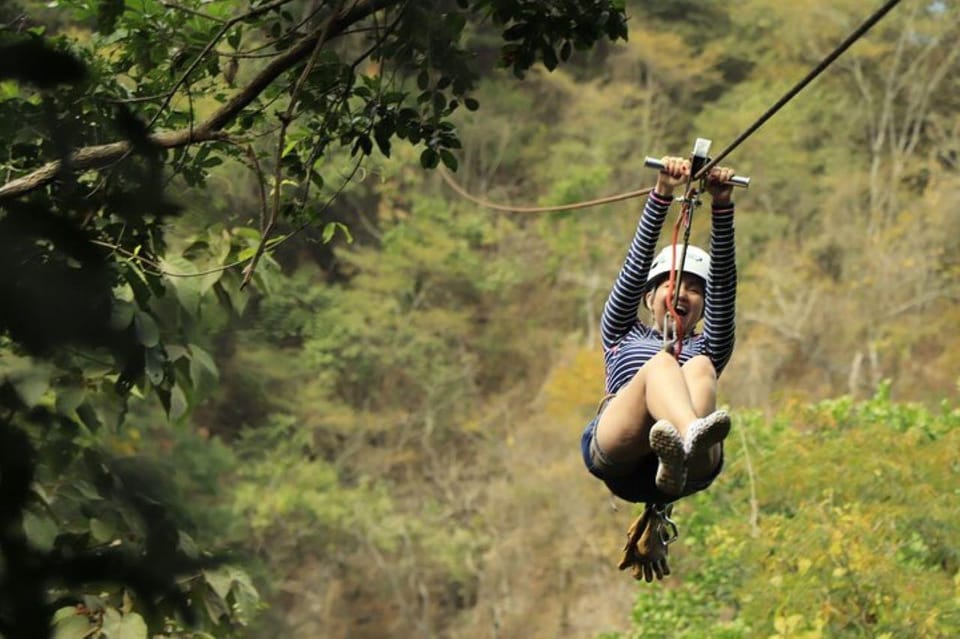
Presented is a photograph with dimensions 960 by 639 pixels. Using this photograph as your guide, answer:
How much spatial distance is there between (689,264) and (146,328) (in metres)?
1.06

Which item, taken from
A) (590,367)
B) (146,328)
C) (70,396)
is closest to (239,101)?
(146,328)

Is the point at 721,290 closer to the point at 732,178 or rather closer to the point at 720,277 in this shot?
the point at 720,277

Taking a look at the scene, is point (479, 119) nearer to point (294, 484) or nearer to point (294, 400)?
point (294, 400)

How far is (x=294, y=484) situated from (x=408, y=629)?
1961mm

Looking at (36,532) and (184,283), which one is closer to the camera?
(36,532)

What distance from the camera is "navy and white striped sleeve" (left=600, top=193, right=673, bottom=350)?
3156 millimetres

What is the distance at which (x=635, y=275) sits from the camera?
3191mm

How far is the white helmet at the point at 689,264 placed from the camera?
10.7 feet

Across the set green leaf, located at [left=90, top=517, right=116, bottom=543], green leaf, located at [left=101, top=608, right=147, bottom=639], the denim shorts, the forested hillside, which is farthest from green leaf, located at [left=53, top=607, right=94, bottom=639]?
the forested hillside

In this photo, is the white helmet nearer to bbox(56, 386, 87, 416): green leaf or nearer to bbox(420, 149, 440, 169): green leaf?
bbox(420, 149, 440, 169): green leaf

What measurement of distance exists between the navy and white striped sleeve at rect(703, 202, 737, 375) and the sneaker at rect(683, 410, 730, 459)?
0.39m

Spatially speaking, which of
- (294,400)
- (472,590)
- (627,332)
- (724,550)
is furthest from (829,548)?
(294,400)

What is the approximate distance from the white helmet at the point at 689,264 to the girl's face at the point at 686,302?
0.01m

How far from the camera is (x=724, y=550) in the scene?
7.99m
